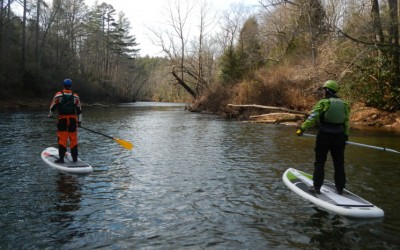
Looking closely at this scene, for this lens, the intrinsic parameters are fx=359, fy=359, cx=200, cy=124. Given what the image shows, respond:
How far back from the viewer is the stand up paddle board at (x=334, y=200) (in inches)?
219

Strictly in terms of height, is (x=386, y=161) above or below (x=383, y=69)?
below

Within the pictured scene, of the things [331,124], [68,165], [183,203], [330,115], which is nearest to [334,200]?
[331,124]

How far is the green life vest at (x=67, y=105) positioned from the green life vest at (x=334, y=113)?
5859 millimetres

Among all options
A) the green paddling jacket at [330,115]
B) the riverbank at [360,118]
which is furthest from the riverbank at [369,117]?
the green paddling jacket at [330,115]

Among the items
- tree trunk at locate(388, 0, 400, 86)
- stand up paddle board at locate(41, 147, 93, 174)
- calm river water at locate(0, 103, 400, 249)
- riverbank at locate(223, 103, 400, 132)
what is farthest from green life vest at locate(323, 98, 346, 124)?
tree trunk at locate(388, 0, 400, 86)

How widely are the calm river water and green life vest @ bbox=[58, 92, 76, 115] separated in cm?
145

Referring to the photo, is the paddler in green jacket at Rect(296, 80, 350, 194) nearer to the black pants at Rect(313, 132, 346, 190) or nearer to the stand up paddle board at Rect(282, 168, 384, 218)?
the black pants at Rect(313, 132, 346, 190)

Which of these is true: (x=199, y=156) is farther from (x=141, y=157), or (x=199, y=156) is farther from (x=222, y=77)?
(x=222, y=77)

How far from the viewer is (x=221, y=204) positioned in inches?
249

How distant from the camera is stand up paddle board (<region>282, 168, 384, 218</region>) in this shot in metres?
5.55

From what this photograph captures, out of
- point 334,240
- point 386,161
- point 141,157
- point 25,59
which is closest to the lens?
point 334,240

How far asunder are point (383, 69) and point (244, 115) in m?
10.5

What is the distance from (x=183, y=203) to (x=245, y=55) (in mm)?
30236

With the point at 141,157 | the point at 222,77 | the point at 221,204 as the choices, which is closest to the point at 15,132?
the point at 141,157
